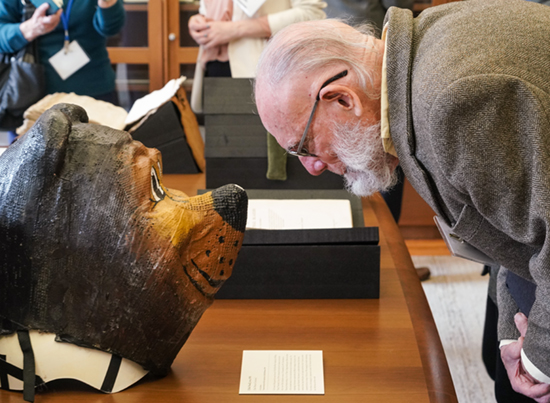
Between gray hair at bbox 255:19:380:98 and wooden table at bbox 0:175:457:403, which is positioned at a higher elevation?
gray hair at bbox 255:19:380:98

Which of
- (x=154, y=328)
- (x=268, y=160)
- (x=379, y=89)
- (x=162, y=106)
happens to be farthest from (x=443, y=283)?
(x=154, y=328)

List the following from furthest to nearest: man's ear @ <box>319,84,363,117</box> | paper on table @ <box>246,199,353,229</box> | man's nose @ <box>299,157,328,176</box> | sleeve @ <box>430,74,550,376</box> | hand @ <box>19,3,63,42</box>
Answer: hand @ <box>19,3,63,42</box> → paper on table @ <box>246,199,353,229</box> → man's nose @ <box>299,157,328,176</box> → man's ear @ <box>319,84,363,117</box> → sleeve @ <box>430,74,550,376</box>

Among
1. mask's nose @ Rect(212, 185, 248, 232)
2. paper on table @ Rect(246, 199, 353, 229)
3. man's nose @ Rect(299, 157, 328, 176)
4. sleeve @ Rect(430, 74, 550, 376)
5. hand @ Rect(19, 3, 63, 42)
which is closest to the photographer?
→ sleeve @ Rect(430, 74, 550, 376)

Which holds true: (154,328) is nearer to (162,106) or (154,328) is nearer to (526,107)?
(526,107)

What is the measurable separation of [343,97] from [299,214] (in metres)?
0.42

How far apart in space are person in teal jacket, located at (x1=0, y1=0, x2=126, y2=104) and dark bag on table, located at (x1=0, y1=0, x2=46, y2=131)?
3 centimetres

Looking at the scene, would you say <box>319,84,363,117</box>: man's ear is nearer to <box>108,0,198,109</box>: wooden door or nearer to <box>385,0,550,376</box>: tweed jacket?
<box>385,0,550,376</box>: tweed jacket

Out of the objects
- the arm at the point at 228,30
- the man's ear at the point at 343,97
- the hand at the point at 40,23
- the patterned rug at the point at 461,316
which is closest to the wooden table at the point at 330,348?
the man's ear at the point at 343,97

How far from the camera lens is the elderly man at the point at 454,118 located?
75 centimetres

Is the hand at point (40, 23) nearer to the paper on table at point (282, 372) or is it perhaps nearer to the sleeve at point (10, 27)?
the sleeve at point (10, 27)

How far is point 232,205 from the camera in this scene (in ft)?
2.78

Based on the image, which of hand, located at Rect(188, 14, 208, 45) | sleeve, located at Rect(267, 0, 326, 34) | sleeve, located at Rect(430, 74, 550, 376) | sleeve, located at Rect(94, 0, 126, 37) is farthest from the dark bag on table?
sleeve, located at Rect(430, 74, 550, 376)

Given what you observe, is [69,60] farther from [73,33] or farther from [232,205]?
[232,205]

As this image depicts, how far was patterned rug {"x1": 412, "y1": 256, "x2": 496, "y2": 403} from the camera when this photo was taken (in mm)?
1918
